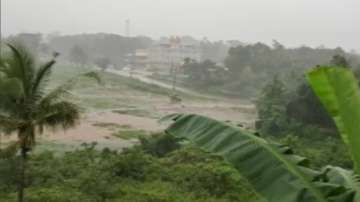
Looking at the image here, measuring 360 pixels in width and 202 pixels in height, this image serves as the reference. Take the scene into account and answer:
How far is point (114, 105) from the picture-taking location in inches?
1415

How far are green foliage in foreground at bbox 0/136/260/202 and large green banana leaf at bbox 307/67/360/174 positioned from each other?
656cm

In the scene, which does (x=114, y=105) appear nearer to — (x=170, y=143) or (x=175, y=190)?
(x=170, y=143)

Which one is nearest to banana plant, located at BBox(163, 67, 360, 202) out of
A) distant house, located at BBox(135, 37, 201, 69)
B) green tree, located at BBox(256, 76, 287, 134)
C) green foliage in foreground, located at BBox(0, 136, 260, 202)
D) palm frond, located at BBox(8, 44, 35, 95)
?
palm frond, located at BBox(8, 44, 35, 95)

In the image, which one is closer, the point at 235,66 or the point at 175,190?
the point at 175,190

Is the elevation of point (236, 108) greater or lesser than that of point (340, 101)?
lesser

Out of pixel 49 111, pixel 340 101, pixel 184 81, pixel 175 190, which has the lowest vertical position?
pixel 184 81

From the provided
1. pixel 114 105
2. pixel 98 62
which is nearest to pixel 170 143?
pixel 114 105

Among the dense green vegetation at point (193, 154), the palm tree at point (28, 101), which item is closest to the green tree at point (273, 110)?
the dense green vegetation at point (193, 154)

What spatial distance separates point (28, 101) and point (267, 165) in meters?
5.65

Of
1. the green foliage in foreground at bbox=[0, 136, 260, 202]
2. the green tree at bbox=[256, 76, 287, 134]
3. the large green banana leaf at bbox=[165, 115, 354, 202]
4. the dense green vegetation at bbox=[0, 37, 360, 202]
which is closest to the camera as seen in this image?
the large green banana leaf at bbox=[165, 115, 354, 202]

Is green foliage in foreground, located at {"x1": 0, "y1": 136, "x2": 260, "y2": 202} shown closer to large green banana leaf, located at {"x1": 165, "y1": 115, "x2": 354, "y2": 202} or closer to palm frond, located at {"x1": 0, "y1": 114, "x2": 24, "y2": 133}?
palm frond, located at {"x1": 0, "y1": 114, "x2": 24, "y2": 133}

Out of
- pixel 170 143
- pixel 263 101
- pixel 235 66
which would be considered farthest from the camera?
pixel 235 66

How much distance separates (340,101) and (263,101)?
25.3m

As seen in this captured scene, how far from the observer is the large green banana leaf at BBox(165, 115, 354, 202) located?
2561mm
